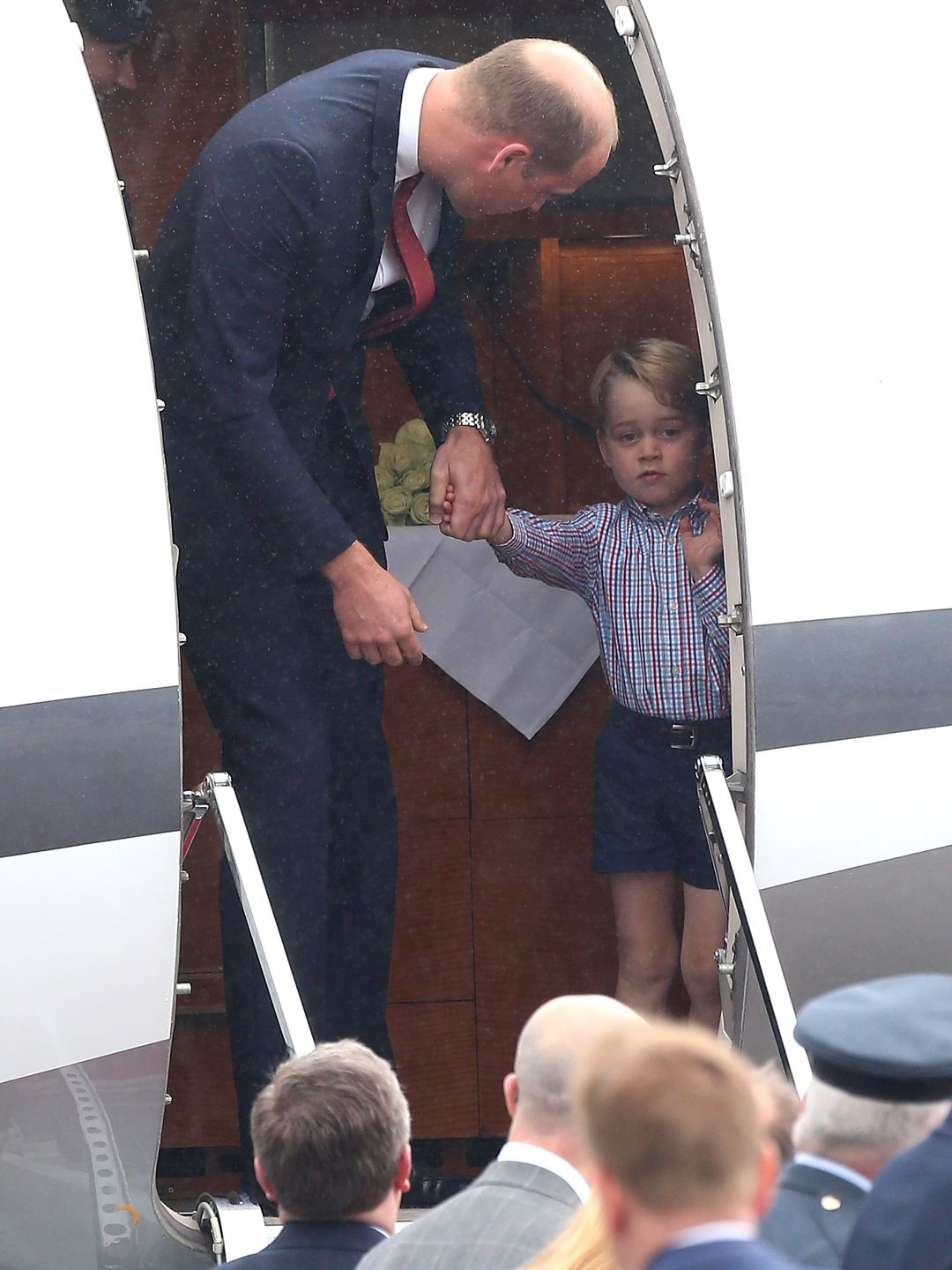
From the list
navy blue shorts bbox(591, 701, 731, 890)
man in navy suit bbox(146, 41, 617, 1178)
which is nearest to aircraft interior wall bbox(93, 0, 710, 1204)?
navy blue shorts bbox(591, 701, 731, 890)

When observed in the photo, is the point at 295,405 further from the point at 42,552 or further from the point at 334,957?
the point at 334,957

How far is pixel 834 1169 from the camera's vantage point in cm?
144

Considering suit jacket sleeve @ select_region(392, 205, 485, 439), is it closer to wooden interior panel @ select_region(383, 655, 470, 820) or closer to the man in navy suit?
the man in navy suit

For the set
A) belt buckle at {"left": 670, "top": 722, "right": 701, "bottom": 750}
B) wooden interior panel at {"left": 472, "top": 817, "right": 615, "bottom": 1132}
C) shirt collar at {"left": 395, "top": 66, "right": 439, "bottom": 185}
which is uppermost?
shirt collar at {"left": 395, "top": 66, "right": 439, "bottom": 185}

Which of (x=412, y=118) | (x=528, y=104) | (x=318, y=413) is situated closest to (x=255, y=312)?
(x=318, y=413)

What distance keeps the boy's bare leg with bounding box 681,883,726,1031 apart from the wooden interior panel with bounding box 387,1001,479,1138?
0.74 meters

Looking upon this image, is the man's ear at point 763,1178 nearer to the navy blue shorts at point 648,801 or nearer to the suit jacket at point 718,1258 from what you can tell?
the suit jacket at point 718,1258

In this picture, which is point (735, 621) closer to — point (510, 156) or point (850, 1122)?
point (510, 156)

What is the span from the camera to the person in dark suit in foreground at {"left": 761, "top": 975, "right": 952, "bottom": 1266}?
1.43 metres

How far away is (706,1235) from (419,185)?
2.42 meters

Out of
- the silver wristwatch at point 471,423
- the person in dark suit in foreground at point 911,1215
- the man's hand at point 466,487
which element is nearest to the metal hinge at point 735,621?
the man's hand at point 466,487

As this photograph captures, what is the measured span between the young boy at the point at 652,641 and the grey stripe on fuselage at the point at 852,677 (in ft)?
2.16

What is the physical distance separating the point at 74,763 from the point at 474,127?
1271 millimetres

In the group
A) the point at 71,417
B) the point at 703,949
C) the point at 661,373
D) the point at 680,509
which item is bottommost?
the point at 703,949
